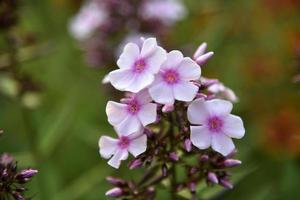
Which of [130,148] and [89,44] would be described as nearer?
[130,148]

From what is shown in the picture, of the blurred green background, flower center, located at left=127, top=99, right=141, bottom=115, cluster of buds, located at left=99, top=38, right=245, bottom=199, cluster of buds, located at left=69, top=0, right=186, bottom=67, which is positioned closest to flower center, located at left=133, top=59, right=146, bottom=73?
cluster of buds, located at left=99, top=38, right=245, bottom=199

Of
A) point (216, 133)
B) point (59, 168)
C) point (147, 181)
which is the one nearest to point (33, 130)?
point (59, 168)

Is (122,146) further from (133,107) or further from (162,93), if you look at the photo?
(162,93)

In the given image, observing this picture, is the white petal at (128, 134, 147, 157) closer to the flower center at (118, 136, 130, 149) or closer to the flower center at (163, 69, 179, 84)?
the flower center at (118, 136, 130, 149)

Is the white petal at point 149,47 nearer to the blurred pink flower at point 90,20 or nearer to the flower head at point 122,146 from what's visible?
the flower head at point 122,146

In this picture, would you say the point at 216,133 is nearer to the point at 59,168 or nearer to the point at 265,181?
the point at 265,181

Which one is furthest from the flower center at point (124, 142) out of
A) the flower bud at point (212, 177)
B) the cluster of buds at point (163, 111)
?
the flower bud at point (212, 177)

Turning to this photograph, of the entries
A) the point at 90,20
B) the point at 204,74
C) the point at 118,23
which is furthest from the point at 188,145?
the point at 204,74
